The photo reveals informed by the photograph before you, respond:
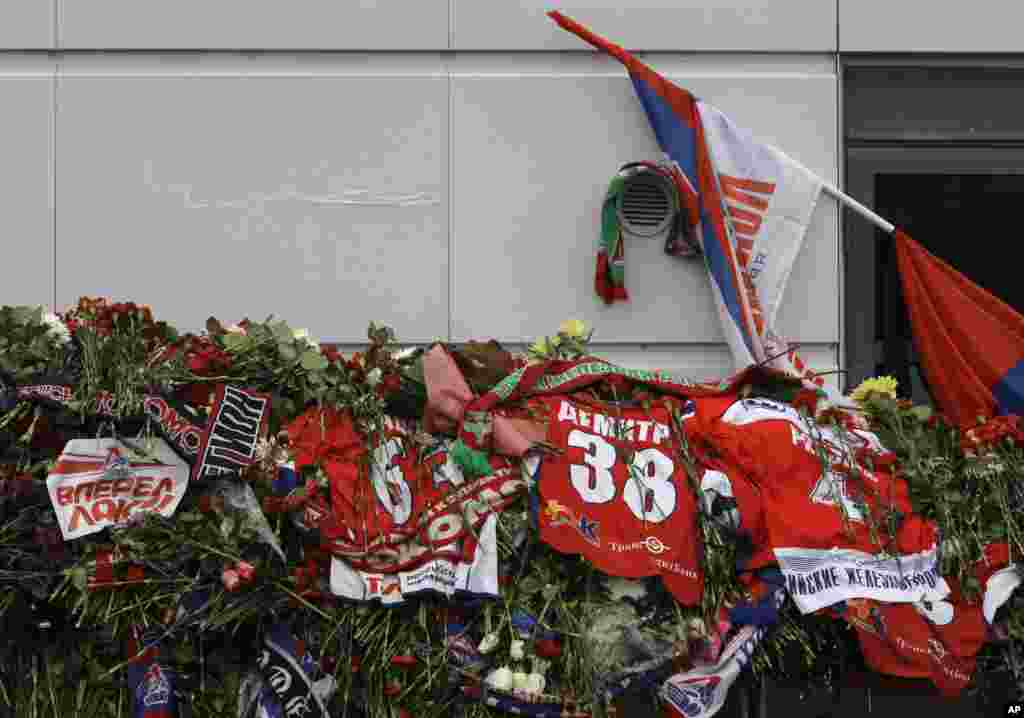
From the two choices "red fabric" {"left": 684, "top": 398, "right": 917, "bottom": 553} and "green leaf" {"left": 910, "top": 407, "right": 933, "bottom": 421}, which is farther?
"green leaf" {"left": 910, "top": 407, "right": 933, "bottom": 421}

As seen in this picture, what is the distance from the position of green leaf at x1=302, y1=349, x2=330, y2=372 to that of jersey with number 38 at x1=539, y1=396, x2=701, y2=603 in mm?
787

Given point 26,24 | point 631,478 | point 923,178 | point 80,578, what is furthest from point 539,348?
point 26,24

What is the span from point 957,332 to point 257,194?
293 cm

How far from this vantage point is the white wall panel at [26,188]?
496cm

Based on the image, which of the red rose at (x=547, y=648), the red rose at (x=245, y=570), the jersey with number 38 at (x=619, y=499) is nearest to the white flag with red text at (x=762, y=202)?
the jersey with number 38 at (x=619, y=499)

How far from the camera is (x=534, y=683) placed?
379 centimetres

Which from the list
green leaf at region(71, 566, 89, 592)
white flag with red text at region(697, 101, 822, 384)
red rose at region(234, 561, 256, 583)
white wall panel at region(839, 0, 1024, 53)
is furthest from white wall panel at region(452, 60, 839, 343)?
green leaf at region(71, 566, 89, 592)

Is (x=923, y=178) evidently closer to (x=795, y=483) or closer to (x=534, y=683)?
(x=795, y=483)

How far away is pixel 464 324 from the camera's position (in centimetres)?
502

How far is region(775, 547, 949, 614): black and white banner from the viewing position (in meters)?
3.90

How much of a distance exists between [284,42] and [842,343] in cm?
269

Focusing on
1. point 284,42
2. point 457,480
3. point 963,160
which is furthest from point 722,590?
point 284,42

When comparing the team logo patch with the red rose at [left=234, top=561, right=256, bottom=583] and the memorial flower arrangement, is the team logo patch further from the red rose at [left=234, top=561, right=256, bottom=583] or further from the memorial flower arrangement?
the red rose at [left=234, top=561, right=256, bottom=583]

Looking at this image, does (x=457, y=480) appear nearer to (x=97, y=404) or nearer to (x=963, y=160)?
(x=97, y=404)
